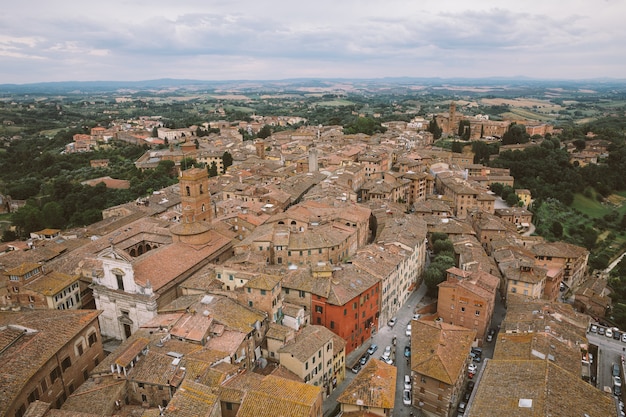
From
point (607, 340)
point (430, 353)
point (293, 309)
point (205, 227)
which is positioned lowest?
point (607, 340)

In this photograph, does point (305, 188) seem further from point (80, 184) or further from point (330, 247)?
point (80, 184)

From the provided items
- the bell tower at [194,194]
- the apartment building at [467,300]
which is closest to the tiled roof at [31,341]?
the bell tower at [194,194]

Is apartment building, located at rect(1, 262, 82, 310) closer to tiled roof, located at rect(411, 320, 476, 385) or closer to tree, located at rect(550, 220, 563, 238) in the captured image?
tiled roof, located at rect(411, 320, 476, 385)

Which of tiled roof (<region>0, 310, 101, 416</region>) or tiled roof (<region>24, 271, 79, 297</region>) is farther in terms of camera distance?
tiled roof (<region>24, 271, 79, 297</region>)

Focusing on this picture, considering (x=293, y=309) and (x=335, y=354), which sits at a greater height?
(x=293, y=309)

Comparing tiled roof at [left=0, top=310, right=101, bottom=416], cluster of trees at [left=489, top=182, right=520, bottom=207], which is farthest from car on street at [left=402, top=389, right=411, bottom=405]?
cluster of trees at [left=489, top=182, right=520, bottom=207]

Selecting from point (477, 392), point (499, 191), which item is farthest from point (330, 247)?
point (499, 191)
